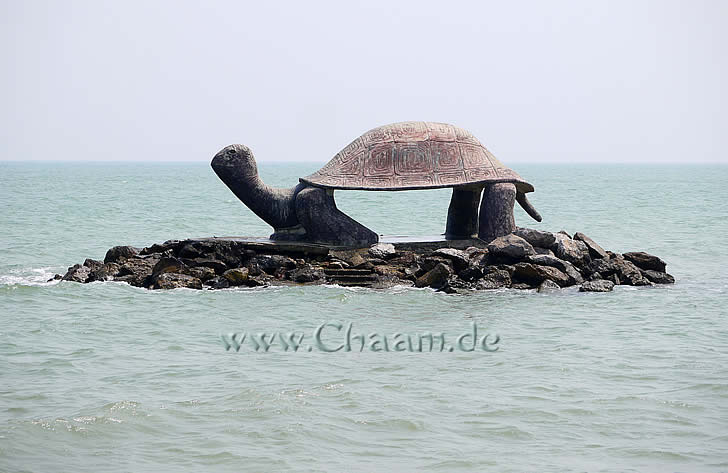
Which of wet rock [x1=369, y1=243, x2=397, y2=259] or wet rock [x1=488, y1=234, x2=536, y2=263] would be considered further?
wet rock [x1=369, y1=243, x2=397, y2=259]

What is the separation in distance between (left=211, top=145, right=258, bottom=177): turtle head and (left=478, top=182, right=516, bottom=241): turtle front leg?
384 cm

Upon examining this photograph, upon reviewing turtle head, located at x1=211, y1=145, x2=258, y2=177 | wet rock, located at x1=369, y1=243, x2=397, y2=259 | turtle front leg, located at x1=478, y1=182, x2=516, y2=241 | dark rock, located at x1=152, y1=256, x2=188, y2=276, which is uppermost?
turtle head, located at x1=211, y1=145, x2=258, y2=177

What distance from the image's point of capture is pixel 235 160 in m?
15.4

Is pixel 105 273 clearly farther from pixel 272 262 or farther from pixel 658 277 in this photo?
pixel 658 277

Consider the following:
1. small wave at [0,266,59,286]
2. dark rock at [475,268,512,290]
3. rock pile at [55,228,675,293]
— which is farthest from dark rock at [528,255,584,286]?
small wave at [0,266,59,286]

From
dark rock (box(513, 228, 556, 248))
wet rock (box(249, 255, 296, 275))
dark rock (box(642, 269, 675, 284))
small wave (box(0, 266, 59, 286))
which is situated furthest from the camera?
small wave (box(0, 266, 59, 286))

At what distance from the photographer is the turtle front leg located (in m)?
15.2

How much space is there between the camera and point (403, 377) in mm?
9352

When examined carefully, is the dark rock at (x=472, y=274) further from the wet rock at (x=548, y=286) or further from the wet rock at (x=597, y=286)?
the wet rock at (x=597, y=286)

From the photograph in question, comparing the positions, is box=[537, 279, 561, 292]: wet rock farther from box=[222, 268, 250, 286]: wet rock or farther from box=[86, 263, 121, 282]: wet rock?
box=[86, 263, 121, 282]: wet rock

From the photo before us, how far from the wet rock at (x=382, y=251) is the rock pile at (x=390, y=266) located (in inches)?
0.6

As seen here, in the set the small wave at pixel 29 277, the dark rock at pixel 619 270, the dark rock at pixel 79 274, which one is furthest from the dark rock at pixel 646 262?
the small wave at pixel 29 277

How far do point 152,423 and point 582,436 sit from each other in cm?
359

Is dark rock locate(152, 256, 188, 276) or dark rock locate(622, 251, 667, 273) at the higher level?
dark rock locate(622, 251, 667, 273)
